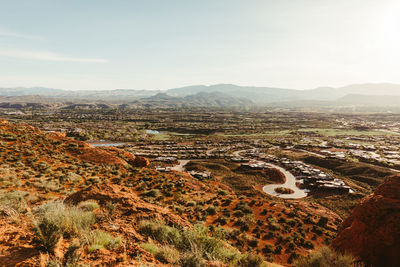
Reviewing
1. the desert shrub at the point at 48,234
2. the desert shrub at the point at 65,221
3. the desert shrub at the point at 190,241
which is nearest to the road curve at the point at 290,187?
the desert shrub at the point at 190,241

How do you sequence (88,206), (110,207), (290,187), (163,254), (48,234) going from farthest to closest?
(290,187) < (110,207) < (88,206) < (163,254) < (48,234)

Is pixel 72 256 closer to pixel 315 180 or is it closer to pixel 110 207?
pixel 110 207

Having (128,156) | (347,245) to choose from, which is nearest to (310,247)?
(347,245)

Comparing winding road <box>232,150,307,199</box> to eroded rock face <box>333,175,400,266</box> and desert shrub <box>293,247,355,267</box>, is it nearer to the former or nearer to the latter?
eroded rock face <box>333,175,400,266</box>

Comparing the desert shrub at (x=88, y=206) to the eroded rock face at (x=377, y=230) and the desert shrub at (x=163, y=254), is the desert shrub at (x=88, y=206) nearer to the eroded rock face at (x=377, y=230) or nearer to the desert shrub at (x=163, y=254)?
the desert shrub at (x=163, y=254)

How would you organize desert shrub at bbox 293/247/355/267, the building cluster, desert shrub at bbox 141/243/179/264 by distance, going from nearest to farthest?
desert shrub at bbox 141/243/179/264
desert shrub at bbox 293/247/355/267
the building cluster

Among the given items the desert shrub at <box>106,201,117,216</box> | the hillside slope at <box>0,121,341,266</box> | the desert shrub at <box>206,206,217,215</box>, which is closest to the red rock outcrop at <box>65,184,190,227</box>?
the hillside slope at <box>0,121,341,266</box>

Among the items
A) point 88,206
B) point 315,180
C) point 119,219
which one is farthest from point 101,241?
point 315,180

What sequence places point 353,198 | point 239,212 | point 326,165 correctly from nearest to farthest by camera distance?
point 239,212
point 353,198
point 326,165

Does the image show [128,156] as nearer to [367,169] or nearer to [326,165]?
[326,165]
